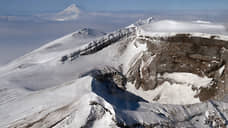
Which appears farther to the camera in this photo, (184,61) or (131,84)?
(131,84)

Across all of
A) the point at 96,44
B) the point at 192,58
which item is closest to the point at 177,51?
the point at 192,58

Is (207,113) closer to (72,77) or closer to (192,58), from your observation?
(192,58)

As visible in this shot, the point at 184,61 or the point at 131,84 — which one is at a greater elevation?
the point at 184,61

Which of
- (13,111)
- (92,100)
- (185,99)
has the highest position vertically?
(92,100)

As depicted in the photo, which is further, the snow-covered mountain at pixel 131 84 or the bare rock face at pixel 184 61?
the bare rock face at pixel 184 61

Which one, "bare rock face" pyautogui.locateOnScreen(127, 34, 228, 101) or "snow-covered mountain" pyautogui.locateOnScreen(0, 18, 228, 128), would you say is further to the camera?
"bare rock face" pyautogui.locateOnScreen(127, 34, 228, 101)
